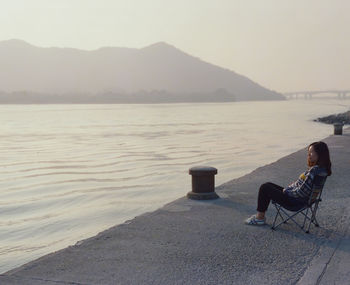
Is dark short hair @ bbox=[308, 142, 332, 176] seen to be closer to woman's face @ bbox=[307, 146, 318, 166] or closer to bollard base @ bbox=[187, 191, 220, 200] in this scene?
woman's face @ bbox=[307, 146, 318, 166]

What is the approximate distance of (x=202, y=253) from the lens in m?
5.66

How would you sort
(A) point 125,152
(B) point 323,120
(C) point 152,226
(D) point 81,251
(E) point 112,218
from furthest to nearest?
(B) point 323,120 < (A) point 125,152 < (E) point 112,218 < (C) point 152,226 < (D) point 81,251

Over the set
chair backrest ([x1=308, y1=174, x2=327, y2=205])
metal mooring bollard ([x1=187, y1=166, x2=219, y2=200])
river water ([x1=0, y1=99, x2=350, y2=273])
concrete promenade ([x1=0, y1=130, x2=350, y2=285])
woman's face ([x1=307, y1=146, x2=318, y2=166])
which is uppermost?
woman's face ([x1=307, y1=146, x2=318, y2=166])

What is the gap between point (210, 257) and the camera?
5516mm

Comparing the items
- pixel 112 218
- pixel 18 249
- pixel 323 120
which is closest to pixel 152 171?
pixel 112 218

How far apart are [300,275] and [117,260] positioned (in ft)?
6.28

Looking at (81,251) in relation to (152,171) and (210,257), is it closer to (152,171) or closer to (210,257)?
(210,257)

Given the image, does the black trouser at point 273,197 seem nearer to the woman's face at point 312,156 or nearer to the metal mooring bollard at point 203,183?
the woman's face at point 312,156

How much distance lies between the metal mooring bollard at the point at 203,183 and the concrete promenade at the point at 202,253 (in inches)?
21.3

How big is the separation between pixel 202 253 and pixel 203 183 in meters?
3.09

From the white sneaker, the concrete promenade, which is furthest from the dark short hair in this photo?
the white sneaker

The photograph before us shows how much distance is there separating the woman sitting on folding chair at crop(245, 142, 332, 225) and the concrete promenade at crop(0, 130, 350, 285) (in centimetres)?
41

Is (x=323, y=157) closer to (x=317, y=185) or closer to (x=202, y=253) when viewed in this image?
(x=317, y=185)

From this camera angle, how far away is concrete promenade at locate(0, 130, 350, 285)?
16.1ft
